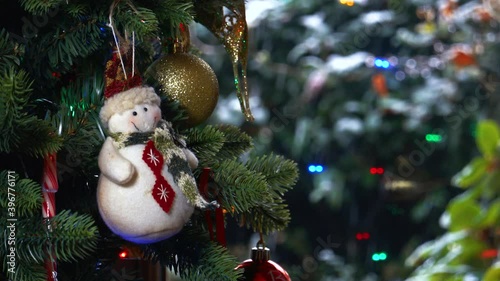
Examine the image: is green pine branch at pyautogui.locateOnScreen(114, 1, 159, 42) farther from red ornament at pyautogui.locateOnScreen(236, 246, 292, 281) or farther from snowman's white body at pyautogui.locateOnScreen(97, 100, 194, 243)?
red ornament at pyautogui.locateOnScreen(236, 246, 292, 281)

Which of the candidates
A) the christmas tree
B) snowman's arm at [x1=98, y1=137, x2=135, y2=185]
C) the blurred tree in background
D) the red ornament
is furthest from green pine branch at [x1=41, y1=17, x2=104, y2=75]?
the blurred tree in background

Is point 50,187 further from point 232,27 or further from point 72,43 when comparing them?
point 232,27

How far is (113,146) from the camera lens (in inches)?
27.6

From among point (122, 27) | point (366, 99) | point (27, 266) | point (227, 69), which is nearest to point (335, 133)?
point (366, 99)

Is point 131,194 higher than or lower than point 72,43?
lower

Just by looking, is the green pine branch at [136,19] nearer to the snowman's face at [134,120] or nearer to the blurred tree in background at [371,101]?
the snowman's face at [134,120]

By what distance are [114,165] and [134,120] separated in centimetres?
5

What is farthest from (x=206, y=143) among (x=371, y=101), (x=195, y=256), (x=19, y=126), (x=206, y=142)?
(x=371, y=101)

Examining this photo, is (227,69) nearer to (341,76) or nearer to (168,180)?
(341,76)

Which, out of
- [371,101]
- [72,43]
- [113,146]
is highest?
[371,101]

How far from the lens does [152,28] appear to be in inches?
28.0

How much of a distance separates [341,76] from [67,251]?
1.18m

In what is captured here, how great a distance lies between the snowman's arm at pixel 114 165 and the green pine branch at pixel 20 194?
0.17 ft

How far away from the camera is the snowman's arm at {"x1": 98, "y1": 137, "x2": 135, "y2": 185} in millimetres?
682
